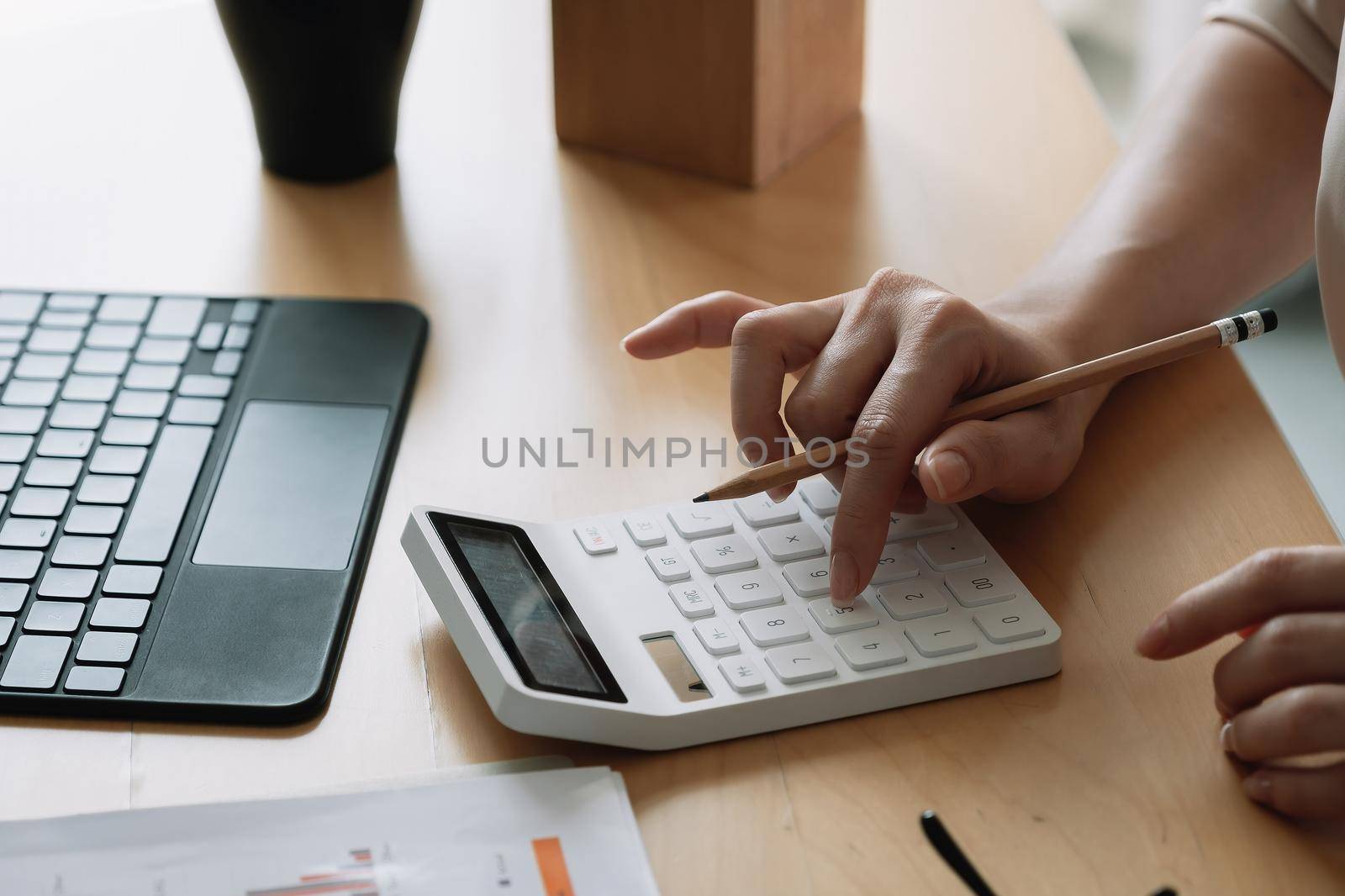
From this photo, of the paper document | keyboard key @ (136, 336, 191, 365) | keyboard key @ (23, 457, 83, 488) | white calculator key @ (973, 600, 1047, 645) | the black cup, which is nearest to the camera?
the paper document

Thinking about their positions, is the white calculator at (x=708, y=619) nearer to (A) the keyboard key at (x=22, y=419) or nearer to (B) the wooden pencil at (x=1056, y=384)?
(B) the wooden pencil at (x=1056, y=384)

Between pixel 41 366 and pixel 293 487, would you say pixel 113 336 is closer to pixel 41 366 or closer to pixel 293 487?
pixel 41 366

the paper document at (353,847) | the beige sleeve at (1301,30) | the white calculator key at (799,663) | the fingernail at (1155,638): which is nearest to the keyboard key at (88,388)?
the paper document at (353,847)

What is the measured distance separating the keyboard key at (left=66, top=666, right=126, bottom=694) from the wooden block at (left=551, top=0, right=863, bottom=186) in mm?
600

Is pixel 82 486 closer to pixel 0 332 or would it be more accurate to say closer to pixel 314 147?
pixel 0 332

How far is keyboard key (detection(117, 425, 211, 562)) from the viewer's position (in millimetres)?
612

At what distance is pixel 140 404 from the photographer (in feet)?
2.36

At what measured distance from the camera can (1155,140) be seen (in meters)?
0.80

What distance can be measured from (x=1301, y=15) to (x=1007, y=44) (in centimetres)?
39

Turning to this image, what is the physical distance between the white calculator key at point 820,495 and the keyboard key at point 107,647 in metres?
0.32

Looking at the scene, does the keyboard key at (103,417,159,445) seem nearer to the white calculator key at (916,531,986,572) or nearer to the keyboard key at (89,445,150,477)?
the keyboard key at (89,445,150,477)

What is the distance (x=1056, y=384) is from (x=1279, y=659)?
16 centimetres

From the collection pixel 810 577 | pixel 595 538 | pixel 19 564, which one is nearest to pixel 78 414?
pixel 19 564

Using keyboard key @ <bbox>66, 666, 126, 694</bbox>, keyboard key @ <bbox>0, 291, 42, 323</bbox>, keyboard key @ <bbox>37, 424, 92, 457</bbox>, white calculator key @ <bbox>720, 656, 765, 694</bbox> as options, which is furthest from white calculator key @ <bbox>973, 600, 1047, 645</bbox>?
keyboard key @ <bbox>0, 291, 42, 323</bbox>
